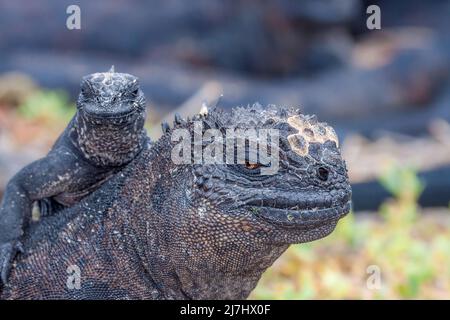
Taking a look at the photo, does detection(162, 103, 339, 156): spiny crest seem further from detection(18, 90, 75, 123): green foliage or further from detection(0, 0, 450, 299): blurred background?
detection(0, 0, 450, 299): blurred background

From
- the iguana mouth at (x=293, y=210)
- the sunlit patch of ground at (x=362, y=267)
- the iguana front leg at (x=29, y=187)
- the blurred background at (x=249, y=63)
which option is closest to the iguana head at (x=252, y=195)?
the iguana mouth at (x=293, y=210)

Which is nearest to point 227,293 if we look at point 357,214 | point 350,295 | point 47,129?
point 350,295

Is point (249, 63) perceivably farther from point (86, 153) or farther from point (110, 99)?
point (110, 99)

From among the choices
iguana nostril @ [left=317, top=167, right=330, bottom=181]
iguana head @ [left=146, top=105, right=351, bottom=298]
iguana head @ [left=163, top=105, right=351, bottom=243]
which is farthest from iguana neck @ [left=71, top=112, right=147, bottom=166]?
iguana nostril @ [left=317, top=167, right=330, bottom=181]

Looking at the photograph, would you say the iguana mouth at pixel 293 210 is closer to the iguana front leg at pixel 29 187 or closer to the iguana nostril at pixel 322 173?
the iguana nostril at pixel 322 173

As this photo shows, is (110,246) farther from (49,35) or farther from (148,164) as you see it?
(49,35)

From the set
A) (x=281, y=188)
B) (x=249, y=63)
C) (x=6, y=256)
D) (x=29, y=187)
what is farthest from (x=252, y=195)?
(x=249, y=63)
